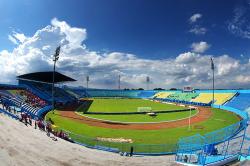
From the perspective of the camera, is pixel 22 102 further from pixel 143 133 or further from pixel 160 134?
pixel 160 134

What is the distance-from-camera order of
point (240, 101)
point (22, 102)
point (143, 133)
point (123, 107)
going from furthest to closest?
point (123, 107), point (240, 101), point (22, 102), point (143, 133)

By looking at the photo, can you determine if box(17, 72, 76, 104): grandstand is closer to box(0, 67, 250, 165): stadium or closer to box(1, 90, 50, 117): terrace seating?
box(0, 67, 250, 165): stadium

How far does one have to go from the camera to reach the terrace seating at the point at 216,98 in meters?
76.8

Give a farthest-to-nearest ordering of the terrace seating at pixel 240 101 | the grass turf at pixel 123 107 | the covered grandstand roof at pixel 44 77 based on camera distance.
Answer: the covered grandstand roof at pixel 44 77 < the grass turf at pixel 123 107 < the terrace seating at pixel 240 101

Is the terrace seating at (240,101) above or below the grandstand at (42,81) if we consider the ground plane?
below

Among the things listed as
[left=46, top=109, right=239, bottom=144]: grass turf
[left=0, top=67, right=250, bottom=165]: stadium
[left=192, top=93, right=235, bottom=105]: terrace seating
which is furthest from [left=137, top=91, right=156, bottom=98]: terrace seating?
[left=46, top=109, right=239, bottom=144]: grass turf

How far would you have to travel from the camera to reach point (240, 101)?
227 ft

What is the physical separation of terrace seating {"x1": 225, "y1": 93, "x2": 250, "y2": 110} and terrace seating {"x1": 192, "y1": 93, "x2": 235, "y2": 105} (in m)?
2.76

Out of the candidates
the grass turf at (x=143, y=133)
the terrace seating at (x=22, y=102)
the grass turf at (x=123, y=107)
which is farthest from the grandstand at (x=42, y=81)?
the grass turf at (x=143, y=133)

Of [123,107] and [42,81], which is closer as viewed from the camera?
[123,107]

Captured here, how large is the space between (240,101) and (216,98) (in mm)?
13037

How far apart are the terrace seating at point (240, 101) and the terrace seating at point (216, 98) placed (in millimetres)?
2761

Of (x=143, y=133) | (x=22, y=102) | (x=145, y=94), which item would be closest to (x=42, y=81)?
(x=22, y=102)

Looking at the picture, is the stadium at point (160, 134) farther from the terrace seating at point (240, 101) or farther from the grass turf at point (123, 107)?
the grass turf at point (123, 107)
